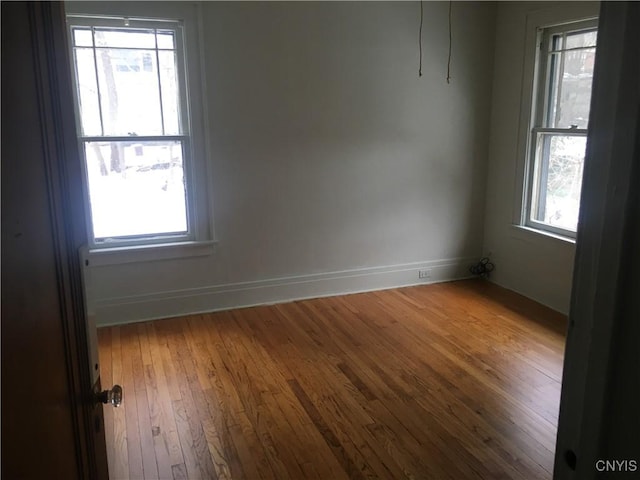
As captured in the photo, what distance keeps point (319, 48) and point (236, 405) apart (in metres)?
2.63

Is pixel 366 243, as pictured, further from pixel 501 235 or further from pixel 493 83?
pixel 493 83

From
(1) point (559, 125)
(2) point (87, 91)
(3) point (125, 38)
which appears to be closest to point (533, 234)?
(1) point (559, 125)

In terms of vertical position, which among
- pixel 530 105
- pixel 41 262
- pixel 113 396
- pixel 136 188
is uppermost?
pixel 530 105

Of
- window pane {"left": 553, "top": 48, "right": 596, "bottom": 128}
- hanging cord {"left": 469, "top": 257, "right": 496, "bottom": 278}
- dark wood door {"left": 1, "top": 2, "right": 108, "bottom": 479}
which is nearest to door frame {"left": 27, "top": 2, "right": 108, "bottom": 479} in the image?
dark wood door {"left": 1, "top": 2, "right": 108, "bottom": 479}

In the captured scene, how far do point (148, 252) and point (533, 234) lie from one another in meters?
2.98

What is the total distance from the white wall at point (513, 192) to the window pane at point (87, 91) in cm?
317

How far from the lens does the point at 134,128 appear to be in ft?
11.8

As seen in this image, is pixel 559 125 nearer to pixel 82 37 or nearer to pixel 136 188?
pixel 136 188

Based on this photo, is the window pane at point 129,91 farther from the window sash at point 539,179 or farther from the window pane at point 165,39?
the window sash at point 539,179

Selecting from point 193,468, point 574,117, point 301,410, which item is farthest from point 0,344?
point 574,117

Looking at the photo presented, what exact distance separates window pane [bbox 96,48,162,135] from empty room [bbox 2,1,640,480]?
0.5 inches

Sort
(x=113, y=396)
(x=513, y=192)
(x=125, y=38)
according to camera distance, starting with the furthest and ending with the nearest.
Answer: (x=513, y=192)
(x=125, y=38)
(x=113, y=396)

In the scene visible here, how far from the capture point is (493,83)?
4.41m

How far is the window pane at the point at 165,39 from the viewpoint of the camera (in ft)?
11.6
